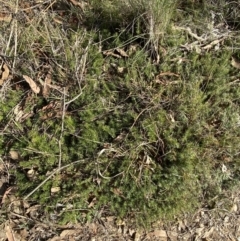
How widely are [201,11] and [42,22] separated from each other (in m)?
1.37

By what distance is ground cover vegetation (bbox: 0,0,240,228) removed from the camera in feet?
9.61

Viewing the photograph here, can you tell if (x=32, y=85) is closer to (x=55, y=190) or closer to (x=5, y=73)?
(x=5, y=73)

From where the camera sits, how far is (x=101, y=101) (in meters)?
3.10

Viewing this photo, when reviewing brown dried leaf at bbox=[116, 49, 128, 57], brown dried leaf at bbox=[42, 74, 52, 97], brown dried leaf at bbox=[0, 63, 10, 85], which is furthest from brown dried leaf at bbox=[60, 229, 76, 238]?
brown dried leaf at bbox=[116, 49, 128, 57]

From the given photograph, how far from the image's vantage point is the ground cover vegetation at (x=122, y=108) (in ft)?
9.61

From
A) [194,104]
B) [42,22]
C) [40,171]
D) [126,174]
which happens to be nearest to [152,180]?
[126,174]

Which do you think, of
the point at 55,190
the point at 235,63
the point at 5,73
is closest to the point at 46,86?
the point at 5,73

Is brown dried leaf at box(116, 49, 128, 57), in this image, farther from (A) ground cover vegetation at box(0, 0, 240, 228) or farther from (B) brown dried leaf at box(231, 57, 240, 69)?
(B) brown dried leaf at box(231, 57, 240, 69)

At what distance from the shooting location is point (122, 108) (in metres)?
3.11

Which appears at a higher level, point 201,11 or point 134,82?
point 201,11

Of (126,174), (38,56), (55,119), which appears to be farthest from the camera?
(38,56)

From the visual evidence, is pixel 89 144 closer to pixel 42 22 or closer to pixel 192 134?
pixel 192 134

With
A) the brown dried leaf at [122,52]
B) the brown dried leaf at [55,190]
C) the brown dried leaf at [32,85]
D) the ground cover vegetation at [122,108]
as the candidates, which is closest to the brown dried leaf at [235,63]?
the ground cover vegetation at [122,108]

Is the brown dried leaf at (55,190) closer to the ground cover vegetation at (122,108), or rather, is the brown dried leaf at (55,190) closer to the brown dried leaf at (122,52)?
the ground cover vegetation at (122,108)
